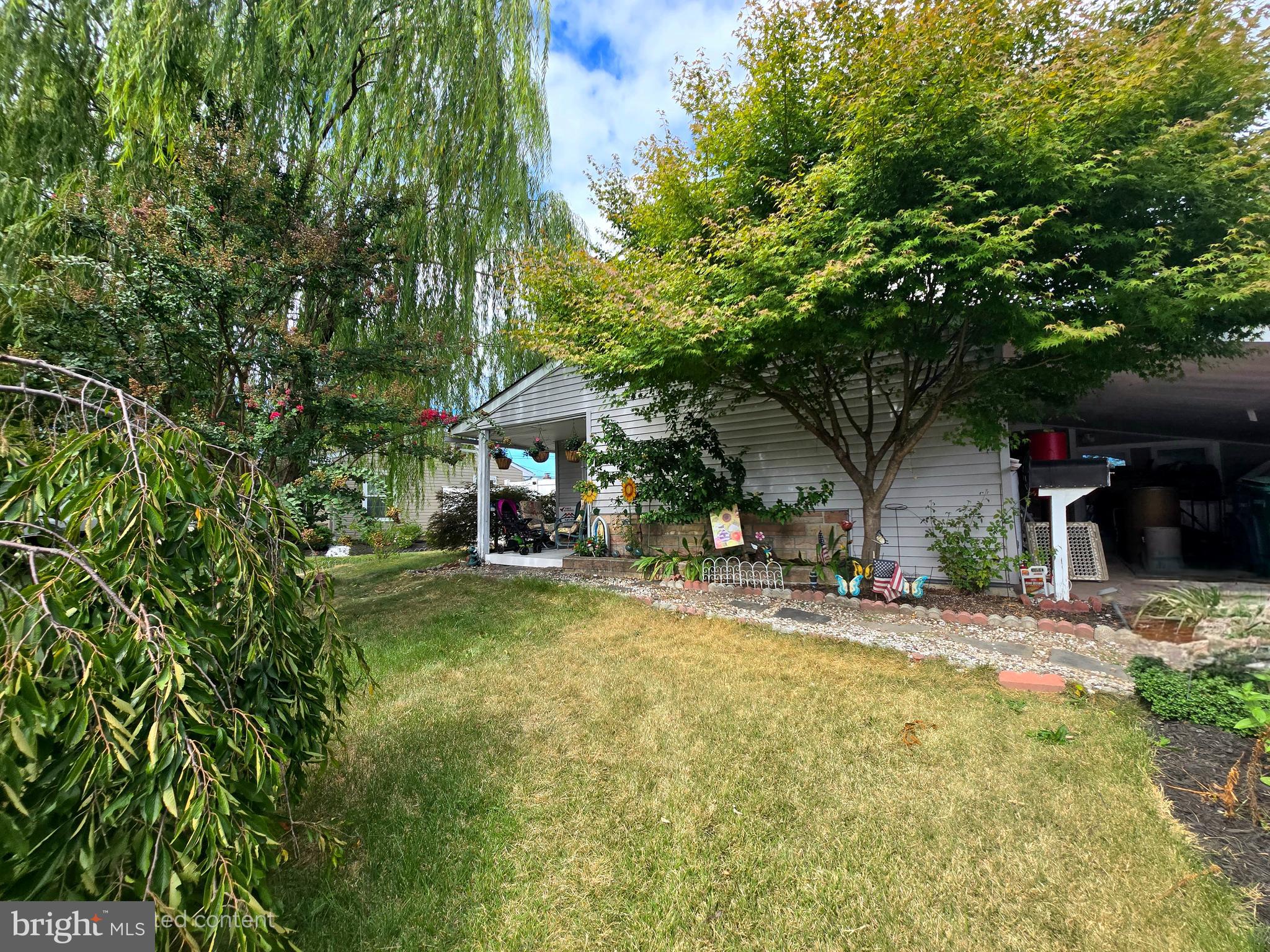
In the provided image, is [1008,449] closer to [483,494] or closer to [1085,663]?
[1085,663]

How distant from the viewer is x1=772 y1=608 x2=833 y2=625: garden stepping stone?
5.24 metres

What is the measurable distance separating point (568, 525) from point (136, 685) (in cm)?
1034

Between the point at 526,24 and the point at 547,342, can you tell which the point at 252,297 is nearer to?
the point at 547,342

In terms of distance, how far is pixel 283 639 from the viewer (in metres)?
1.79

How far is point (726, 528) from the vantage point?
276 inches

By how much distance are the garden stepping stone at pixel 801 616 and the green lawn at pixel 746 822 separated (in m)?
1.25

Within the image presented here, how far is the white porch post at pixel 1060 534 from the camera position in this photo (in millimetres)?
5500

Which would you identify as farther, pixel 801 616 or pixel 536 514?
pixel 536 514

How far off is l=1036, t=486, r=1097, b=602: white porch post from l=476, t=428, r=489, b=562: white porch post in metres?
8.67

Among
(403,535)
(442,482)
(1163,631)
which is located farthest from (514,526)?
(442,482)

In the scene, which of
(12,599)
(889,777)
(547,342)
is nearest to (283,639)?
(12,599)

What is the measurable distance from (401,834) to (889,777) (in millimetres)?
2289

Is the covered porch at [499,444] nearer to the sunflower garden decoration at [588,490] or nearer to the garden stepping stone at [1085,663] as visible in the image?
the sunflower garden decoration at [588,490]

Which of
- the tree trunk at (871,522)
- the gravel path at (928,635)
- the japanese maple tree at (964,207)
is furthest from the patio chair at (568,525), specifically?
the tree trunk at (871,522)
